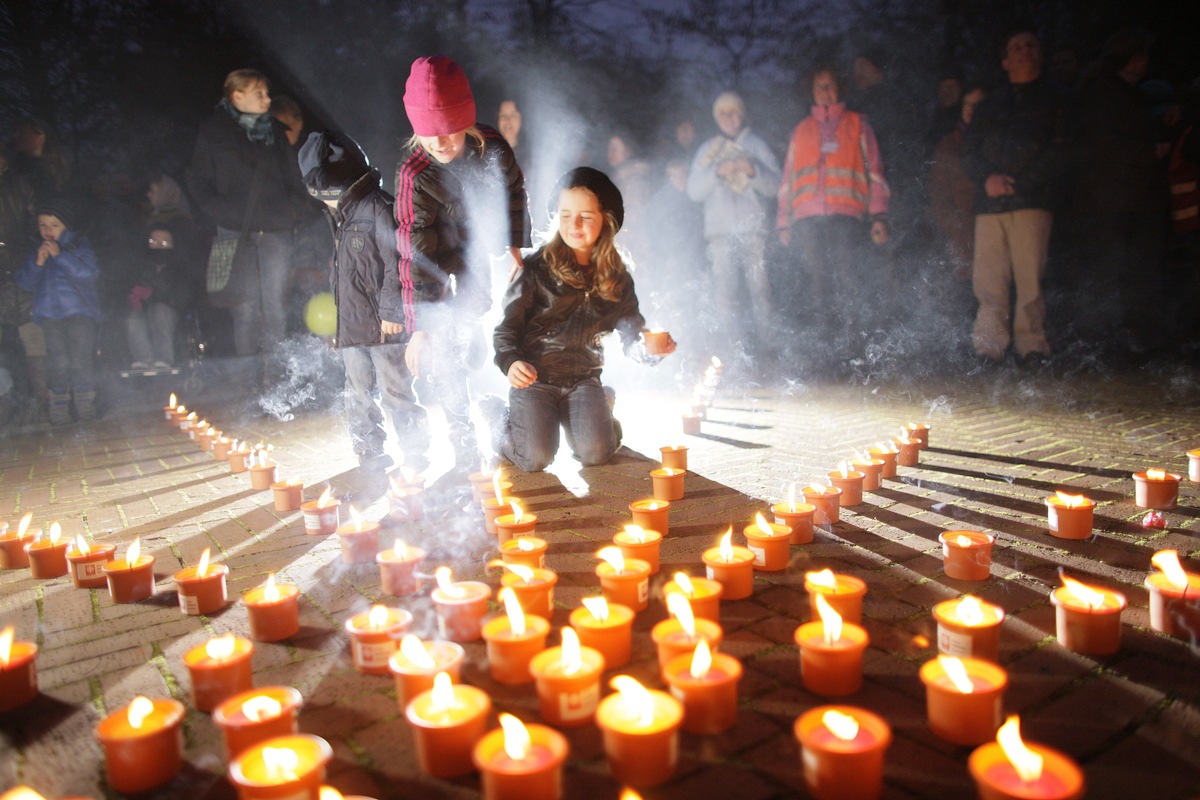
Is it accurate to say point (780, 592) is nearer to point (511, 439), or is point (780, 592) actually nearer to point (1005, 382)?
point (511, 439)

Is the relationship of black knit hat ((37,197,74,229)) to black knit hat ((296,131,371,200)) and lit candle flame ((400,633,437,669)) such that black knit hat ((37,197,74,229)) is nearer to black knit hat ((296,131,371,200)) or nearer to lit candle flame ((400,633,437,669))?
black knit hat ((296,131,371,200))

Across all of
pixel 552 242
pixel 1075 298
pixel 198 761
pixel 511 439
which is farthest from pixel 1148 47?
pixel 198 761

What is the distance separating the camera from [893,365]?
28.7 feet

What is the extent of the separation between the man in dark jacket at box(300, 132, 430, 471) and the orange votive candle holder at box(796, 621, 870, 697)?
334 cm

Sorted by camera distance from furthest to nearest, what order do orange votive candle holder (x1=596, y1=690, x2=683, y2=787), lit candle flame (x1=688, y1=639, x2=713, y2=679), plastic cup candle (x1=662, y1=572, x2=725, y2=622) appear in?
plastic cup candle (x1=662, y1=572, x2=725, y2=622) → lit candle flame (x1=688, y1=639, x2=713, y2=679) → orange votive candle holder (x1=596, y1=690, x2=683, y2=787)

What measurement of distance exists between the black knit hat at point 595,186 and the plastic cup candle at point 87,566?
3057 millimetres

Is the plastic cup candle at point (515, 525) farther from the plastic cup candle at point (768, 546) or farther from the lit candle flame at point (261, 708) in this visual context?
the lit candle flame at point (261, 708)

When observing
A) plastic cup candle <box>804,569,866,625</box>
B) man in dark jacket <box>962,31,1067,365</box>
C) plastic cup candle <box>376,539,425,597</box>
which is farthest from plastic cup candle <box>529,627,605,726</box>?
man in dark jacket <box>962,31,1067,365</box>

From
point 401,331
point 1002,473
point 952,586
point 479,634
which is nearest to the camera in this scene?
point 479,634

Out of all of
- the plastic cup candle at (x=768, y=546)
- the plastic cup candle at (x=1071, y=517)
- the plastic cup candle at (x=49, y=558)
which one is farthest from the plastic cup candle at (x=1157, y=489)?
the plastic cup candle at (x=49, y=558)

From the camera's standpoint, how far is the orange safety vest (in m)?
8.22

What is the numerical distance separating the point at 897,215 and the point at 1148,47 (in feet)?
9.37

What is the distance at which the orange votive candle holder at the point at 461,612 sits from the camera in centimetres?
213

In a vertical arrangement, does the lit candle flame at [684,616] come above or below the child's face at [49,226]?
below
